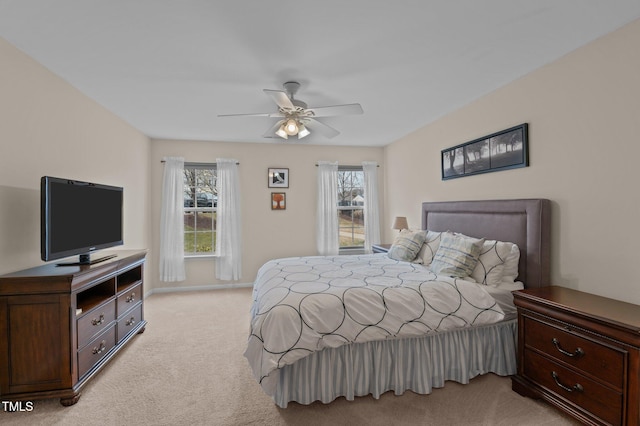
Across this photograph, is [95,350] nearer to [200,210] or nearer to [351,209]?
[200,210]

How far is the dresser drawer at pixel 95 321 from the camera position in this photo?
2.17m

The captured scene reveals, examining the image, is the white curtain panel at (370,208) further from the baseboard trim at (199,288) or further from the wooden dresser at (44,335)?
the wooden dresser at (44,335)

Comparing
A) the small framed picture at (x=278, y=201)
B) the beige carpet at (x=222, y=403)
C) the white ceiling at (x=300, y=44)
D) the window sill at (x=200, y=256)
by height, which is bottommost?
the beige carpet at (x=222, y=403)

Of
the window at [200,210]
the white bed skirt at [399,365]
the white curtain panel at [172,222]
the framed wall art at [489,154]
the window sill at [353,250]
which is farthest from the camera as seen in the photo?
the window sill at [353,250]

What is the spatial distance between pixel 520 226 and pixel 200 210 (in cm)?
449

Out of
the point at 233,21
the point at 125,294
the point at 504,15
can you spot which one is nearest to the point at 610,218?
→ the point at 504,15

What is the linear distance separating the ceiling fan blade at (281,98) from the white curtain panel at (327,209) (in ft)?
8.37

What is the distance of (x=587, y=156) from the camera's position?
2.18 meters

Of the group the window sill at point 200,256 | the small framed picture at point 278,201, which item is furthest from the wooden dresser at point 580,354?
the window sill at point 200,256

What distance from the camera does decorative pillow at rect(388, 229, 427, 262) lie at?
3.30 meters

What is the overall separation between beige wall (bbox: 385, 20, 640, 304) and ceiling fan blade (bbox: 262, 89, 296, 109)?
2.08 metres

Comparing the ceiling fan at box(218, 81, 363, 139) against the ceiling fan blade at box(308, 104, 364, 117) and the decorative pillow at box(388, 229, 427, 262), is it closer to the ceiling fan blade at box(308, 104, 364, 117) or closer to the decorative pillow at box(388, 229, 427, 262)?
the ceiling fan blade at box(308, 104, 364, 117)

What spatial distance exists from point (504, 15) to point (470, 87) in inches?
43.4

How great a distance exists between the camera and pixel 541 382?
78.0 inches
